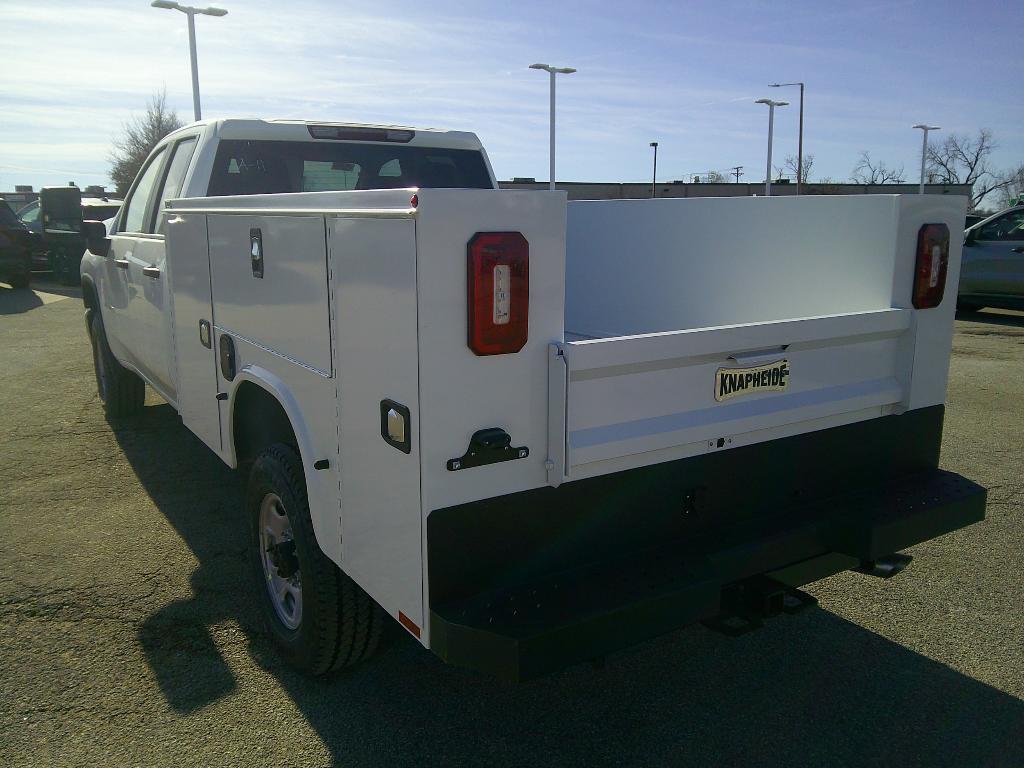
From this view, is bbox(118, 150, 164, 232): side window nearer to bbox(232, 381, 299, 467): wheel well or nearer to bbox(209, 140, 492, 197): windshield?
bbox(209, 140, 492, 197): windshield

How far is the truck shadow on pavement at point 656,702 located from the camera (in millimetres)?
2846

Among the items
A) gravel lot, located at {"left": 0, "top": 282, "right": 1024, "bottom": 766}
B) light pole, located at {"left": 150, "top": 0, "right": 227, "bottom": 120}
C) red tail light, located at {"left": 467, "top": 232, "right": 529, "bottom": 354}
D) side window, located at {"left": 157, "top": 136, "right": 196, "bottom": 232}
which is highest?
light pole, located at {"left": 150, "top": 0, "right": 227, "bottom": 120}

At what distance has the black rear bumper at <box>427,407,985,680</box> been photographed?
7.51 feet

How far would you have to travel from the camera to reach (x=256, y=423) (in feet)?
11.8

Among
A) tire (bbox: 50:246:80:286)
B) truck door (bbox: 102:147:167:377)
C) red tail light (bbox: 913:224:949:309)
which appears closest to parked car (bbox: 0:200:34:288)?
tire (bbox: 50:246:80:286)

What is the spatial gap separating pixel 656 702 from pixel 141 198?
465 centimetres

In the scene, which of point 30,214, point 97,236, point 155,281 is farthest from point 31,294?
point 155,281

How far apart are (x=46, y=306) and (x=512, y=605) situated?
1561cm

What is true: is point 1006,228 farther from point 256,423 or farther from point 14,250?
point 14,250

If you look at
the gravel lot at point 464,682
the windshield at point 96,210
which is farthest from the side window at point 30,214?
the gravel lot at point 464,682

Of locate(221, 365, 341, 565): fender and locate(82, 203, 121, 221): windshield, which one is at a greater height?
locate(82, 203, 121, 221): windshield

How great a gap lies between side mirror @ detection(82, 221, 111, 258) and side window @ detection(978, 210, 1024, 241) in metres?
12.9

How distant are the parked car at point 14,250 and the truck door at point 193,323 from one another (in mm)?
15515

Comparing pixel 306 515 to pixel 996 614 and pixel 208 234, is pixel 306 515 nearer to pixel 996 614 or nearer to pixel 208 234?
pixel 208 234
